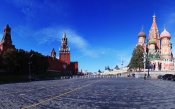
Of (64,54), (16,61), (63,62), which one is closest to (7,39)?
(16,61)

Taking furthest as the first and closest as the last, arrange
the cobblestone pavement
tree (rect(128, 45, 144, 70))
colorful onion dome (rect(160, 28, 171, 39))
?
colorful onion dome (rect(160, 28, 171, 39)) → tree (rect(128, 45, 144, 70)) → the cobblestone pavement

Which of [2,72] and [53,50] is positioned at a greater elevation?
[53,50]

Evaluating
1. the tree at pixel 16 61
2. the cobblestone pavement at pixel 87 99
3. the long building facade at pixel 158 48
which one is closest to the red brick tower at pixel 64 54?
the long building facade at pixel 158 48

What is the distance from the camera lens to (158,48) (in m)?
127

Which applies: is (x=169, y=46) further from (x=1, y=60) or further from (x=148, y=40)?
(x=1, y=60)

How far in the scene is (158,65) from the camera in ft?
381

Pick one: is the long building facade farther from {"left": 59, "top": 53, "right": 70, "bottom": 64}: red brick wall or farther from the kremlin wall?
{"left": 59, "top": 53, "right": 70, "bottom": 64}: red brick wall

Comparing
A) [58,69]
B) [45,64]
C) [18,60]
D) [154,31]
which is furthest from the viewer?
[58,69]

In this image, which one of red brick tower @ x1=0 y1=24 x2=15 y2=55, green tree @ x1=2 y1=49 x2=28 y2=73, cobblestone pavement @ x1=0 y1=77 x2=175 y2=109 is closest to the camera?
cobblestone pavement @ x1=0 y1=77 x2=175 y2=109

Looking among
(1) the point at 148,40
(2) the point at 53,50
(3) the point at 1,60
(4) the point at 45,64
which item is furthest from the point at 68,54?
(3) the point at 1,60

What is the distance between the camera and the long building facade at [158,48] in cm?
11725

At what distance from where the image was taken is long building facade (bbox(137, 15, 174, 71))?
385 ft

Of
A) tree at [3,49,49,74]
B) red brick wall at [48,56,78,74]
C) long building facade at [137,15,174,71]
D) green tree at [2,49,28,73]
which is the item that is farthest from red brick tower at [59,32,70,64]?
green tree at [2,49,28,73]

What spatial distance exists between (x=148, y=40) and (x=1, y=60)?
7635 cm
